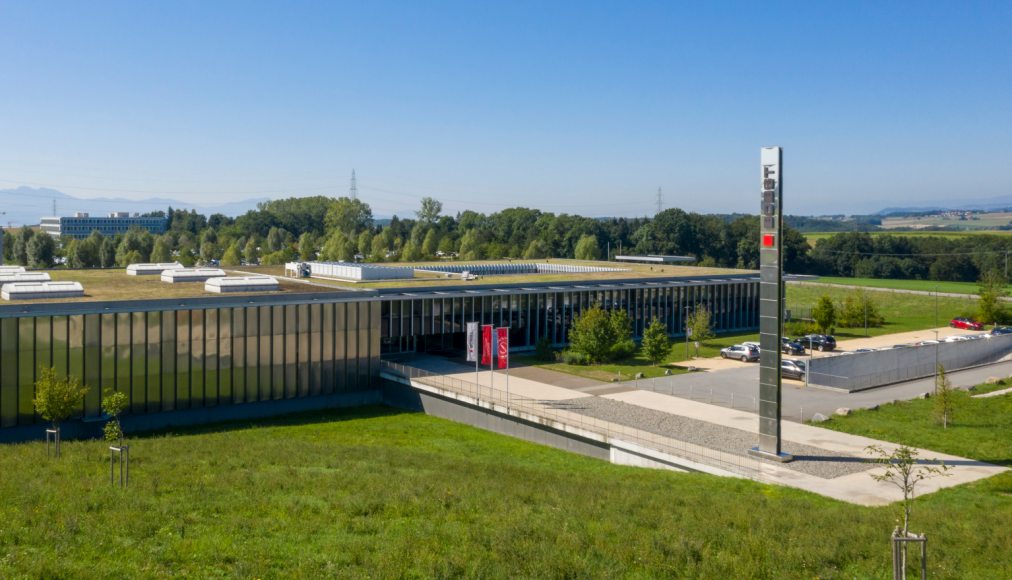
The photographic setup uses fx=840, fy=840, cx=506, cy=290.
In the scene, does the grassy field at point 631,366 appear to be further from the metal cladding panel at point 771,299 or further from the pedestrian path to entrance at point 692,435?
the metal cladding panel at point 771,299

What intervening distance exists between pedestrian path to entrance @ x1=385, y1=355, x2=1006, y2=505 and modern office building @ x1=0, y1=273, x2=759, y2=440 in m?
4.30

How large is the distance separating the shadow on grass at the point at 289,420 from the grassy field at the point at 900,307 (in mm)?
42344

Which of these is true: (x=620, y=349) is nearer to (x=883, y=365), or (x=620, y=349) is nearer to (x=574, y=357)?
(x=574, y=357)

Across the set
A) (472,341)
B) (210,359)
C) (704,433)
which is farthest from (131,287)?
(704,433)

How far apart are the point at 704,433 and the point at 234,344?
23867 millimetres

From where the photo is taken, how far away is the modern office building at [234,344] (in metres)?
37.5

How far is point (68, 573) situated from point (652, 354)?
39182 millimetres

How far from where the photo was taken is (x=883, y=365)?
48.4 m

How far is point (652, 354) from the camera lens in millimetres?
51188

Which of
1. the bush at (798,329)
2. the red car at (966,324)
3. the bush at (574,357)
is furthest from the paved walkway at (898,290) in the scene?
the bush at (574,357)

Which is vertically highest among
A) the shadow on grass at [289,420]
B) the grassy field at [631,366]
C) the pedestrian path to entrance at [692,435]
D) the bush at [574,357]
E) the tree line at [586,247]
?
the tree line at [586,247]

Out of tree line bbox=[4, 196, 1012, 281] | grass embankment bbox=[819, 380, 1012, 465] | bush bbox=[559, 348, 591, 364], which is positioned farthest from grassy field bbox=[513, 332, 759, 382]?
tree line bbox=[4, 196, 1012, 281]

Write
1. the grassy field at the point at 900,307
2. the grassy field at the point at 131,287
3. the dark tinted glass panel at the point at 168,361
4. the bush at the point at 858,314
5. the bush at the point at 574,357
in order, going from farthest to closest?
the bush at the point at 858,314 < the grassy field at the point at 900,307 < the bush at the point at 574,357 < the grassy field at the point at 131,287 < the dark tinted glass panel at the point at 168,361

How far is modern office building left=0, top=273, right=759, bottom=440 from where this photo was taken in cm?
3750
